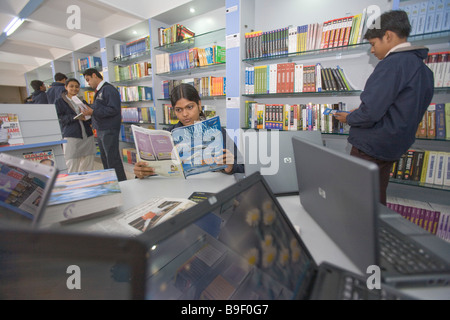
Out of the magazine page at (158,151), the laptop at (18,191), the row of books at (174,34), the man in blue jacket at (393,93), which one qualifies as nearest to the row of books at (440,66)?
the man in blue jacket at (393,93)

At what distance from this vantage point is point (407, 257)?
539 millimetres

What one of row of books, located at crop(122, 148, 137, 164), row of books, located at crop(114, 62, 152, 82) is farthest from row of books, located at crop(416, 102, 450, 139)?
row of books, located at crop(122, 148, 137, 164)

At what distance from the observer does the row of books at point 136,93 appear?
142 inches

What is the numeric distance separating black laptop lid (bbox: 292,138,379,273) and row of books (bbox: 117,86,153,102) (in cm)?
341

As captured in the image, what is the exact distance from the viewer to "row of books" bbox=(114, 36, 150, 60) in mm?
3422

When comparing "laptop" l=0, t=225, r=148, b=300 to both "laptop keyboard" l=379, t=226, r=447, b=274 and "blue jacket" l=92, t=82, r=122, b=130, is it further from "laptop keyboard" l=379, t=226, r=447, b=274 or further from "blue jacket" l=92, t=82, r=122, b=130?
"blue jacket" l=92, t=82, r=122, b=130

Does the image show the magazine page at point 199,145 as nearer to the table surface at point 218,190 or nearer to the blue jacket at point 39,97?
the table surface at point 218,190

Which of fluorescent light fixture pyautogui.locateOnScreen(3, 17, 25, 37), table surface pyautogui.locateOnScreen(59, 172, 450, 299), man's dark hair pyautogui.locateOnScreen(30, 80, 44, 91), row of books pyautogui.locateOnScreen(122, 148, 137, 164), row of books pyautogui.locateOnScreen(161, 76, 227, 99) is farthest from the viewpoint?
man's dark hair pyautogui.locateOnScreen(30, 80, 44, 91)

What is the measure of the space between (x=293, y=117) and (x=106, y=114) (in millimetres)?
2332

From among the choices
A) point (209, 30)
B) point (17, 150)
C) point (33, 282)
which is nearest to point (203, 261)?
point (33, 282)

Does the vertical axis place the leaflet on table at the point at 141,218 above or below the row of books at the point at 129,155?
above

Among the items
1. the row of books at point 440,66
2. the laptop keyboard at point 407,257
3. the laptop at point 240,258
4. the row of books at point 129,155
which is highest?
the row of books at point 440,66

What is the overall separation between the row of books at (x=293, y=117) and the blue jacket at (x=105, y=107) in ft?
5.77
